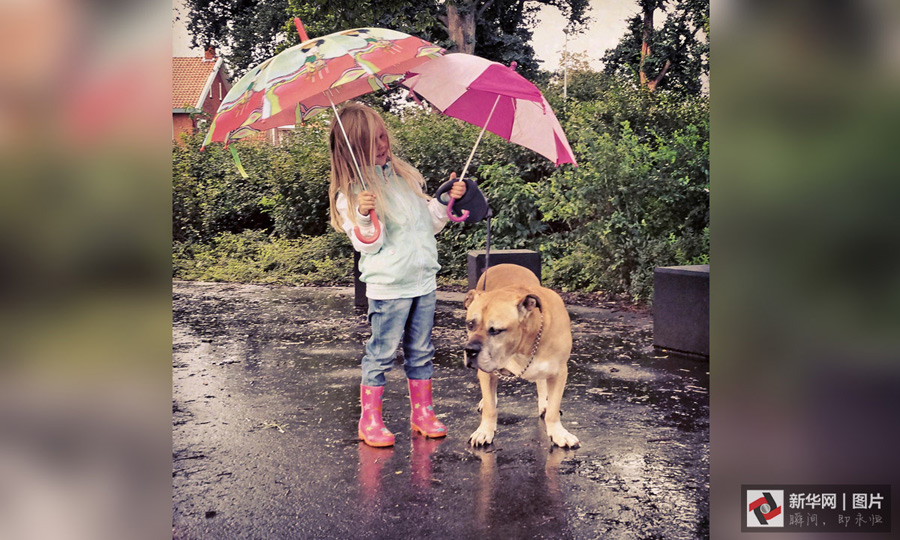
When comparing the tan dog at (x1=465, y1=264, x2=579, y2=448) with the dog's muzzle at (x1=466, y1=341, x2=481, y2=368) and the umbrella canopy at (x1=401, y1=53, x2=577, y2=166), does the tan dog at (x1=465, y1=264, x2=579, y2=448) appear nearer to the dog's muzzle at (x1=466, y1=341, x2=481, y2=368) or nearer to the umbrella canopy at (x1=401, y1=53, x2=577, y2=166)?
the dog's muzzle at (x1=466, y1=341, x2=481, y2=368)

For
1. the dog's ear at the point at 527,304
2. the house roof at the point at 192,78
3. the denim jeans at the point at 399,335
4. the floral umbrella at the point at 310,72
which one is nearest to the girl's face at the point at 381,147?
the floral umbrella at the point at 310,72

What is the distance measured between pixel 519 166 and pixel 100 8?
338 inches

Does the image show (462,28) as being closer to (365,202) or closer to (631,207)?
(631,207)

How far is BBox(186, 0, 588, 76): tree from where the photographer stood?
10.4 meters

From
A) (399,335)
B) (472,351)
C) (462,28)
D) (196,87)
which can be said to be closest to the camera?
(472,351)

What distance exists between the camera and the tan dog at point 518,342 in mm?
3502

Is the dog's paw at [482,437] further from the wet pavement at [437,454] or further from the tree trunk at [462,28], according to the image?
the tree trunk at [462,28]

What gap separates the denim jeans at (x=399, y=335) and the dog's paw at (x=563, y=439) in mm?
709

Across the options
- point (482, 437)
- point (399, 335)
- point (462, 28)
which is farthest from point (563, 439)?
point (462, 28)

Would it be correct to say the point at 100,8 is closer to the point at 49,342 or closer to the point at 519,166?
the point at 49,342

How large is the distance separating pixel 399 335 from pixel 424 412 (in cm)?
48

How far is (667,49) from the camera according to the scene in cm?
995

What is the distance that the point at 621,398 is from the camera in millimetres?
4754

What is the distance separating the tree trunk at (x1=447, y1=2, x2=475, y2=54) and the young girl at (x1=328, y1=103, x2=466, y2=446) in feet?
30.5
